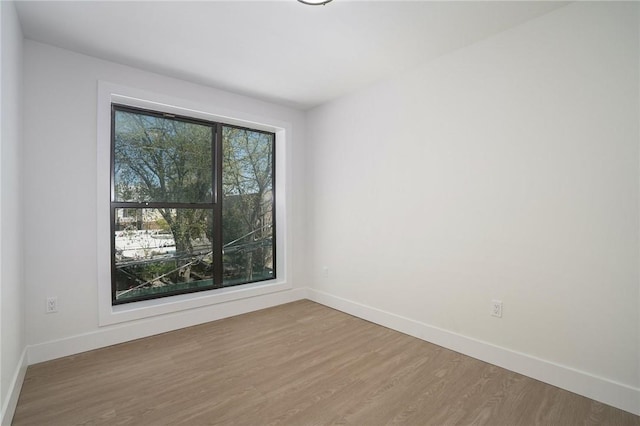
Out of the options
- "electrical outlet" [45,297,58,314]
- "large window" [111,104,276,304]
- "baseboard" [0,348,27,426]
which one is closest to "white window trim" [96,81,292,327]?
"large window" [111,104,276,304]

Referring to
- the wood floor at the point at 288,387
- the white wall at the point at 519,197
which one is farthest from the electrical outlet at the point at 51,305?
the white wall at the point at 519,197

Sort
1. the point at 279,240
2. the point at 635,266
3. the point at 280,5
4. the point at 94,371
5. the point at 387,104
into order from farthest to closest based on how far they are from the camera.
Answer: the point at 279,240 → the point at 387,104 → the point at 94,371 → the point at 280,5 → the point at 635,266

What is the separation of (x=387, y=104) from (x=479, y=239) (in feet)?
5.34

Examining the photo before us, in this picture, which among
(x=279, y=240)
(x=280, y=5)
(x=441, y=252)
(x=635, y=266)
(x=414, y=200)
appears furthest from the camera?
(x=279, y=240)

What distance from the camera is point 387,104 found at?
3305mm

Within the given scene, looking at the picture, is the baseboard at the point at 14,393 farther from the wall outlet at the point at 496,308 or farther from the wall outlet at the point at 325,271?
the wall outlet at the point at 496,308

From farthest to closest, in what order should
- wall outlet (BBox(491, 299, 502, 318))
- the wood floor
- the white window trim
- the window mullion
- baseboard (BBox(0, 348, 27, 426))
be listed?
the window mullion → the white window trim → wall outlet (BBox(491, 299, 502, 318)) → the wood floor → baseboard (BBox(0, 348, 27, 426))

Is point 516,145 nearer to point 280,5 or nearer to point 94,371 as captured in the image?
point 280,5

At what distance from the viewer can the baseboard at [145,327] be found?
2.54 meters

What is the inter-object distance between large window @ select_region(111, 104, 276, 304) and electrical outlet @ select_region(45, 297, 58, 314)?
46 centimetres

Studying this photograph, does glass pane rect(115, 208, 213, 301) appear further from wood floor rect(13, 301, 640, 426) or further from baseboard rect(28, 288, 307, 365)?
wood floor rect(13, 301, 640, 426)

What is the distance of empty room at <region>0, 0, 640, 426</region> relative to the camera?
1959 millimetres

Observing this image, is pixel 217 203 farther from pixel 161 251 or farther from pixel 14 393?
pixel 14 393

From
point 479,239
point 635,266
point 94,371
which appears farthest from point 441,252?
point 94,371
